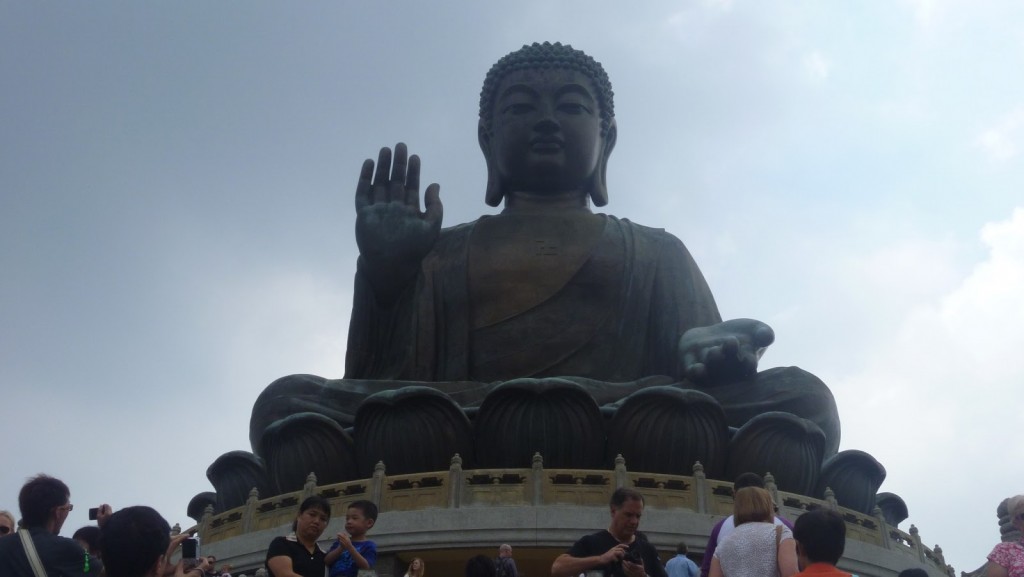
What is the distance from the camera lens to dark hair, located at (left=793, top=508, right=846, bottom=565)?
3648 millimetres

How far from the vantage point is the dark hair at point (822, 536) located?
144 inches

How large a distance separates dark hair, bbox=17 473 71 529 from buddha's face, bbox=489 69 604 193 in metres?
10.1

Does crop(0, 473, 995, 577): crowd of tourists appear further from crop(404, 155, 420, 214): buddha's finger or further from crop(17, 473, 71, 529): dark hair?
crop(404, 155, 420, 214): buddha's finger

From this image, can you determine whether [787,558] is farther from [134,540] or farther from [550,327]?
[550,327]

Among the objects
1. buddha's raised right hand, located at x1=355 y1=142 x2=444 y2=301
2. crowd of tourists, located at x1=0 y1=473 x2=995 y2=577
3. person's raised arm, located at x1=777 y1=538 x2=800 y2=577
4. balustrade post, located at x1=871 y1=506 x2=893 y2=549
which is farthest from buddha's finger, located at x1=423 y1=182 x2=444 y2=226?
person's raised arm, located at x1=777 y1=538 x2=800 y2=577

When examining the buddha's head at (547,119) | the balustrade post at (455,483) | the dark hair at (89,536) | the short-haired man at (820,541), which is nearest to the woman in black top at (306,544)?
the dark hair at (89,536)

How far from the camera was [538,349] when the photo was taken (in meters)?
12.6

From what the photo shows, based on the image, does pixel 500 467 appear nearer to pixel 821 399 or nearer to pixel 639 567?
pixel 821 399

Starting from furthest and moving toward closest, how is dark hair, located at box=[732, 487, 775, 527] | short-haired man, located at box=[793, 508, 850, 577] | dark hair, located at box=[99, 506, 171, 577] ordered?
dark hair, located at box=[732, 487, 775, 527] < short-haired man, located at box=[793, 508, 850, 577] < dark hair, located at box=[99, 506, 171, 577]

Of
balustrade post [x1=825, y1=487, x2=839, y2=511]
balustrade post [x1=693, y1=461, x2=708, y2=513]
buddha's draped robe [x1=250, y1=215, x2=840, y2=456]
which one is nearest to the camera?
balustrade post [x1=693, y1=461, x2=708, y2=513]

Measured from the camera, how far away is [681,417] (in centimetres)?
1030

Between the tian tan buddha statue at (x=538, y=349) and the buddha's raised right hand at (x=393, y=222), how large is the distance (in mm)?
18

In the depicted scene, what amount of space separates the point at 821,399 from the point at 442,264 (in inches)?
164

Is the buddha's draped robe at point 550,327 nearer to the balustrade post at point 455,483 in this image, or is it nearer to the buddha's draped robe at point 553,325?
the buddha's draped robe at point 553,325
